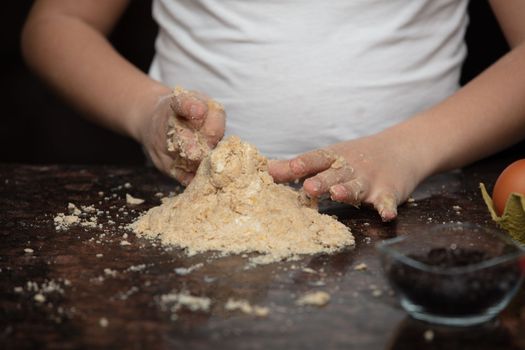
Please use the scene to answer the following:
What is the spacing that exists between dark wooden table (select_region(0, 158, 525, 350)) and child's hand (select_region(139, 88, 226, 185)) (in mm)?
103

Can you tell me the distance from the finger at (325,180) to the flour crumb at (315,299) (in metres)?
0.33

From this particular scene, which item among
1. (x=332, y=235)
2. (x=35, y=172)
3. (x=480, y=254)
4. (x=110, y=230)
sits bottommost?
(x=35, y=172)

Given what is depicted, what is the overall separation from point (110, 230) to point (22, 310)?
357mm

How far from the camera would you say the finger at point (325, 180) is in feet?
4.44

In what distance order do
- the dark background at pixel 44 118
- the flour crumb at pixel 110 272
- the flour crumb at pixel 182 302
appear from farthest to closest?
the dark background at pixel 44 118 < the flour crumb at pixel 110 272 < the flour crumb at pixel 182 302

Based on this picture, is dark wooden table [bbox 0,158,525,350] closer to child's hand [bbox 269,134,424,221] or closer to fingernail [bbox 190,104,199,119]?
child's hand [bbox 269,134,424,221]

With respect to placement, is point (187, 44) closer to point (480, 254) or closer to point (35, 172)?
point (35, 172)

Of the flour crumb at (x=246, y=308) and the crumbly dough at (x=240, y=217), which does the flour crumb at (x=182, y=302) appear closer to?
the flour crumb at (x=246, y=308)

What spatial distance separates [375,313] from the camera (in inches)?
39.3

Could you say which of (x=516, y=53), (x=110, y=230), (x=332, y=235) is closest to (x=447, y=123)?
(x=516, y=53)

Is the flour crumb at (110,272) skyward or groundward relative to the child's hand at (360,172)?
groundward

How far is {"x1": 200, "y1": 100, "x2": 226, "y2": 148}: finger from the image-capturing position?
143 centimetres

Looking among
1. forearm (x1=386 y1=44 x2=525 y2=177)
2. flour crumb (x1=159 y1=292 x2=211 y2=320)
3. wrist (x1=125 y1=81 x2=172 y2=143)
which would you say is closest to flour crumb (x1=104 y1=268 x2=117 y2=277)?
flour crumb (x1=159 y1=292 x2=211 y2=320)

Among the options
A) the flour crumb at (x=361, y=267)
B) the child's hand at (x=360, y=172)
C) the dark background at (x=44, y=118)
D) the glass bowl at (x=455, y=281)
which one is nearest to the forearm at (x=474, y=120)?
the child's hand at (x=360, y=172)
